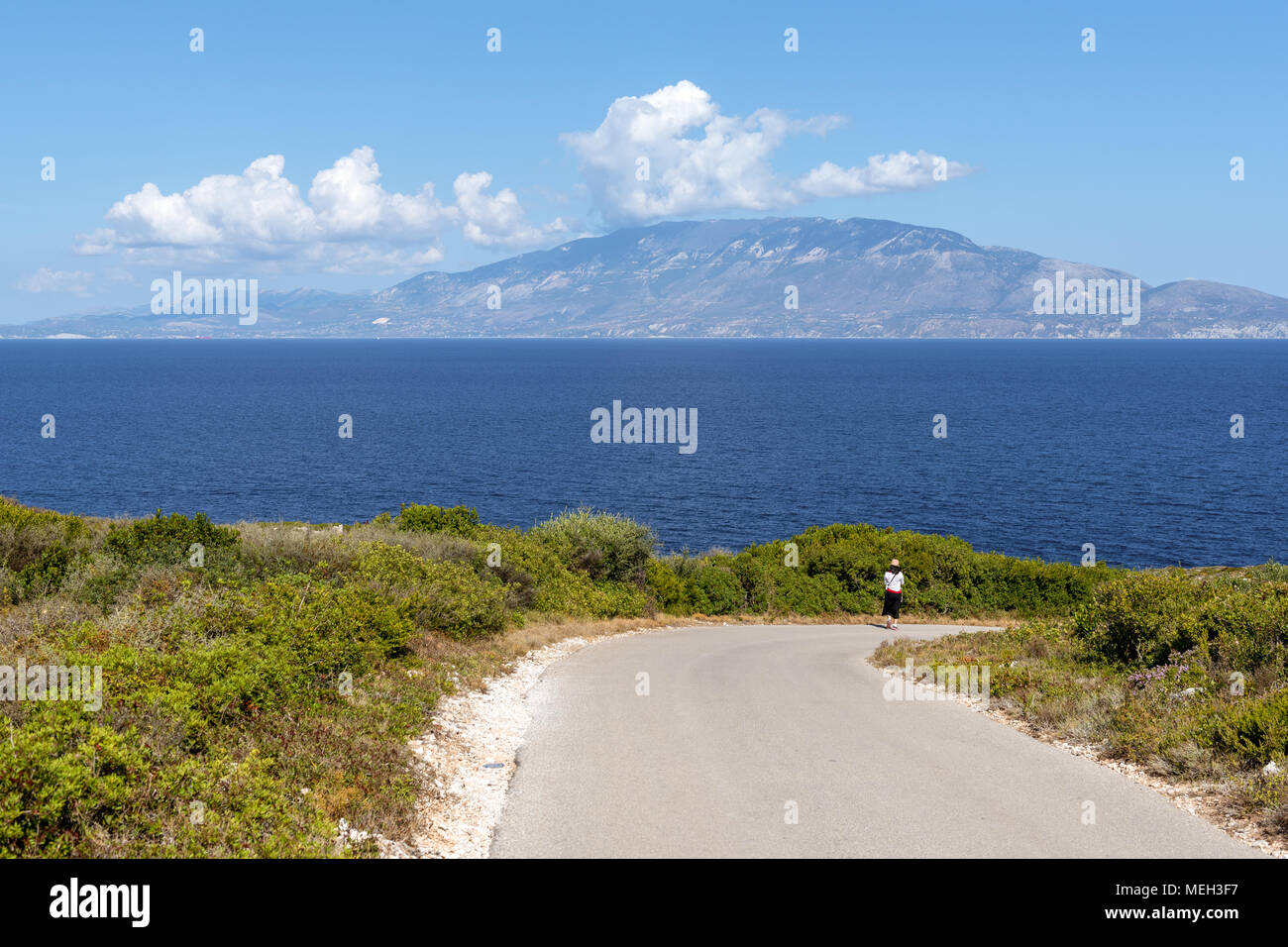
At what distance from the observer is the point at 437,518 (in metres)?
28.9

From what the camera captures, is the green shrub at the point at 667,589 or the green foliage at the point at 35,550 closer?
the green foliage at the point at 35,550

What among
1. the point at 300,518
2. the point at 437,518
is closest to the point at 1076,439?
the point at 300,518

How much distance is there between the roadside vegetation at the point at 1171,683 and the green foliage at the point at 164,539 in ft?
48.8

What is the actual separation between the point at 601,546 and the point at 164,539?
531 inches

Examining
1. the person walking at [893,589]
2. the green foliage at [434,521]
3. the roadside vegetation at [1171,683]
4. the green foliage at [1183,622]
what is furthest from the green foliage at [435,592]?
the person walking at [893,589]

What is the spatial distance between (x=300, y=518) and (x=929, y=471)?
164 ft

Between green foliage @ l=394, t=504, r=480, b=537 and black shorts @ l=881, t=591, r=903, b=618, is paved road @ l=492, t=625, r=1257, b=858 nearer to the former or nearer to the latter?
black shorts @ l=881, t=591, r=903, b=618

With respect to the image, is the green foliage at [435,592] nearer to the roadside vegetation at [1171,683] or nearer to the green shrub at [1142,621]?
the roadside vegetation at [1171,683]

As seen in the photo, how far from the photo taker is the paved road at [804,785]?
25.7ft

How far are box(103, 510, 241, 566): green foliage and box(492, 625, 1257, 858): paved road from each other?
8420 mm

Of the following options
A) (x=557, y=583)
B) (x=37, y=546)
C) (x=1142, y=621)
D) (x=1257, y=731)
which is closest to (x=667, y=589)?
(x=557, y=583)

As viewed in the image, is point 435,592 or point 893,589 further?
point 893,589

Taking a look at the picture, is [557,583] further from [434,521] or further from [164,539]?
A: [164,539]

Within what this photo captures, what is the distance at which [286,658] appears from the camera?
10797mm
